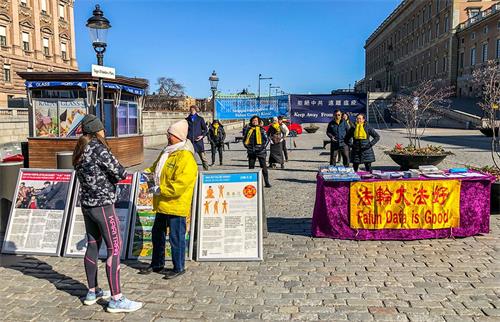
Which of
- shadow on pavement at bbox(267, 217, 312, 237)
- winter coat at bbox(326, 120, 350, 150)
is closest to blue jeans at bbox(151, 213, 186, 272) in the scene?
shadow on pavement at bbox(267, 217, 312, 237)

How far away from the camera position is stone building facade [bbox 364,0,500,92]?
71.1m

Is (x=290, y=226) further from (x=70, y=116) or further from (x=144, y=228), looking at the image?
(x=70, y=116)

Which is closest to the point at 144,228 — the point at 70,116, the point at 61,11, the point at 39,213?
the point at 39,213

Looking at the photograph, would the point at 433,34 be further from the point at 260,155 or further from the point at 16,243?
the point at 16,243

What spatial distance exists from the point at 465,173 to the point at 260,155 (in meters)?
5.09

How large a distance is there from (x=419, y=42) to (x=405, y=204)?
9216cm

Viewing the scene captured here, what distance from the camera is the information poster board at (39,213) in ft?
19.0

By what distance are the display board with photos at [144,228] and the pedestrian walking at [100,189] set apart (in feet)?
4.61

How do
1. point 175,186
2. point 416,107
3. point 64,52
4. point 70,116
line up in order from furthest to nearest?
point 64,52 < point 416,107 < point 70,116 < point 175,186

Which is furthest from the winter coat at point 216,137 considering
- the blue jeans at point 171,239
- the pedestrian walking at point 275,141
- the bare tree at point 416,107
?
the blue jeans at point 171,239

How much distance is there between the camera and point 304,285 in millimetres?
4859

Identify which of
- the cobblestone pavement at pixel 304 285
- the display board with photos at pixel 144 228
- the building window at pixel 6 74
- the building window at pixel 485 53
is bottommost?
the cobblestone pavement at pixel 304 285

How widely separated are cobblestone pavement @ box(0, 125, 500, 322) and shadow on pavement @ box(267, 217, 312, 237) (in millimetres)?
470

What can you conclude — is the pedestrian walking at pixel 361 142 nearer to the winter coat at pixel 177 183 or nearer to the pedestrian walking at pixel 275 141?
the pedestrian walking at pixel 275 141
